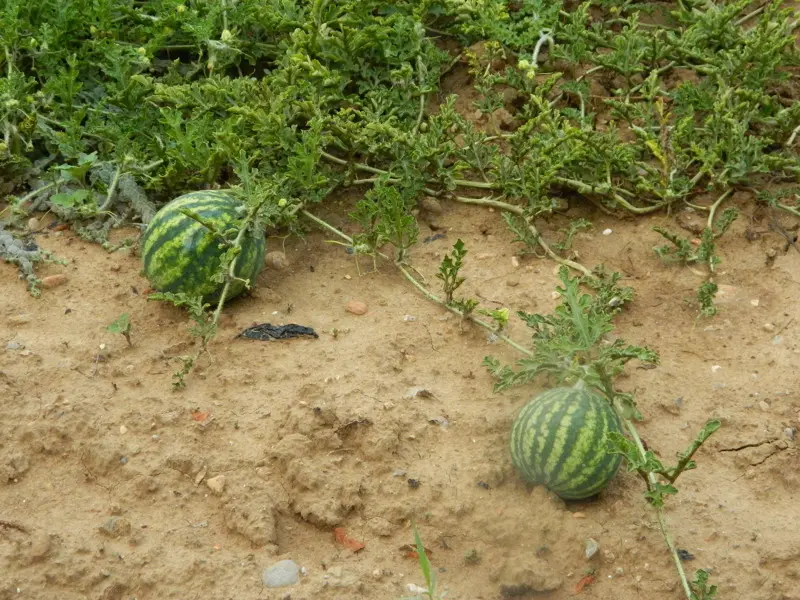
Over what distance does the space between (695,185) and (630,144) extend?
396 mm

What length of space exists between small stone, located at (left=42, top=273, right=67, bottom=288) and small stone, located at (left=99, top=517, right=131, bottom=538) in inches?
62.9

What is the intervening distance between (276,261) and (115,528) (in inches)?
69.6

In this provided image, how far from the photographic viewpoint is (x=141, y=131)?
5520 mm

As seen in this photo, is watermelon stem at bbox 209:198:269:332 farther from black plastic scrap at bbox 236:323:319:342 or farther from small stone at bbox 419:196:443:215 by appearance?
small stone at bbox 419:196:443:215

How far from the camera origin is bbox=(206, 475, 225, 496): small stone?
3791 mm

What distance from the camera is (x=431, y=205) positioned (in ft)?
17.9

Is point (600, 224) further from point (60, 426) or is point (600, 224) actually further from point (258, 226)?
point (60, 426)

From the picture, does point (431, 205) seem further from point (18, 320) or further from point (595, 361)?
point (18, 320)

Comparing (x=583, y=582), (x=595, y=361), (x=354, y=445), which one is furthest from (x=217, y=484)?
(x=595, y=361)

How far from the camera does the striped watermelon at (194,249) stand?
4539mm

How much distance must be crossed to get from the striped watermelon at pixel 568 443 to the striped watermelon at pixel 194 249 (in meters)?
1.53

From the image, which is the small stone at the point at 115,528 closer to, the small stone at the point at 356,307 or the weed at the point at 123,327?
the weed at the point at 123,327

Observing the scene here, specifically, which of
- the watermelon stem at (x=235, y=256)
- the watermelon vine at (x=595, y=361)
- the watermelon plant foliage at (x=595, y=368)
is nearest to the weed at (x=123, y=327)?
the watermelon stem at (x=235, y=256)

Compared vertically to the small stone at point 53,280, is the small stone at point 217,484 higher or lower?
lower
